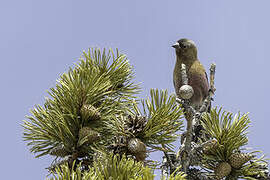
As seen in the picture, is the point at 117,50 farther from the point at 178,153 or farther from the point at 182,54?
the point at 182,54

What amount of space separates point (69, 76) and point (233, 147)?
3.16 ft

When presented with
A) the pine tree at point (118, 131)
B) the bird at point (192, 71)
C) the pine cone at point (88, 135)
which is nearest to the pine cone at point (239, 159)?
the pine tree at point (118, 131)

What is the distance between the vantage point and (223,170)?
2062 mm

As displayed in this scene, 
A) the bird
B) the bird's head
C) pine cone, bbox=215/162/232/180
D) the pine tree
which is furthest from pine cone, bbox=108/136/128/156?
the bird's head

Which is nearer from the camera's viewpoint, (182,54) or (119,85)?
(119,85)

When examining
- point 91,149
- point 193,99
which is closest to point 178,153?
point 91,149

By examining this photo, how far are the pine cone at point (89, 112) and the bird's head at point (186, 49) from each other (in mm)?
2153

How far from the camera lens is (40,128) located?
2.02m

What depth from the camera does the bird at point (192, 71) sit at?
3729 millimetres

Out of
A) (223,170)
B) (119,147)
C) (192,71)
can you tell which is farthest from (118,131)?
(192,71)

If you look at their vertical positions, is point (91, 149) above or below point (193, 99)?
below

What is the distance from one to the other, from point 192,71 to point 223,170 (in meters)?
1.88

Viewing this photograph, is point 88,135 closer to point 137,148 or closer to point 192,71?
point 137,148

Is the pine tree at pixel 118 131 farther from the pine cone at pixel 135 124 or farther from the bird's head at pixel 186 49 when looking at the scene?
the bird's head at pixel 186 49
